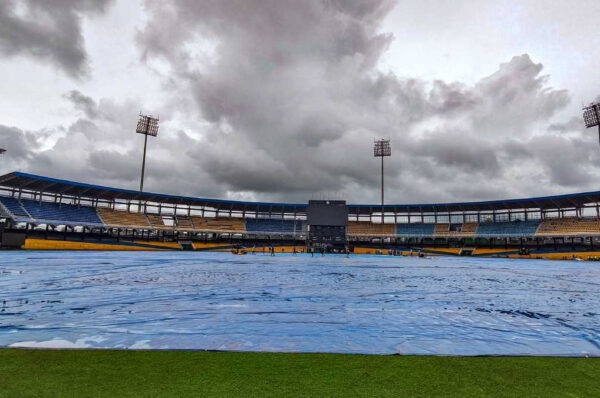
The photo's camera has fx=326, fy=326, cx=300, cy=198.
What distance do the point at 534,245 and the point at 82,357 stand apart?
7788 centimetres

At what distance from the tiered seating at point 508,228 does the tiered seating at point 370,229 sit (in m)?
18.9

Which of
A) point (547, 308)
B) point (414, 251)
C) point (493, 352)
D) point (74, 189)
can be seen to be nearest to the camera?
point (493, 352)

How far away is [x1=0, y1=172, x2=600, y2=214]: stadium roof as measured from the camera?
53156mm

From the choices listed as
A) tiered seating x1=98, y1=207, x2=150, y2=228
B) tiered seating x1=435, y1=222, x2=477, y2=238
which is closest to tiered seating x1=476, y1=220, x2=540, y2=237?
tiered seating x1=435, y1=222, x2=477, y2=238

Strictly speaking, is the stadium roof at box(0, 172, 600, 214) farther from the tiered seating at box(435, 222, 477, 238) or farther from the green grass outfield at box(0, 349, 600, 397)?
the green grass outfield at box(0, 349, 600, 397)

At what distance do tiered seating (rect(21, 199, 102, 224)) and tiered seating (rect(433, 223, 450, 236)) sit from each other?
70.0 metres

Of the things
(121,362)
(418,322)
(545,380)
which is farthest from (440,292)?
(121,362)

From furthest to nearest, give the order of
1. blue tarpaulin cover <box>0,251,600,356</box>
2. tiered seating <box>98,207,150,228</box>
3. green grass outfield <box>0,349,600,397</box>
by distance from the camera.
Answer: tiered seating <box>98,207,150,228</box> → blue tarpaulin cover <box>0,251,600,356</box> → green grass outfield <box>0,349,600,397</box>

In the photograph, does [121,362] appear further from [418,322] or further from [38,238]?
[38,238]

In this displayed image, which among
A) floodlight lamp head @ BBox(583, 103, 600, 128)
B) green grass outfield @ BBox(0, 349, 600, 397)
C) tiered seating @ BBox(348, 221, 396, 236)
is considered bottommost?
green grass outfield @ BBox(0, 349, 600, 397)

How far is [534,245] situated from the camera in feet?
211

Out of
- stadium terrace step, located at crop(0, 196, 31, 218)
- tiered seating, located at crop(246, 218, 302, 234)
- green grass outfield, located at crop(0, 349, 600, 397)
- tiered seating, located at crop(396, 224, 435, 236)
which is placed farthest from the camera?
tiered seating, located at crop(246, 218, 302, 234)

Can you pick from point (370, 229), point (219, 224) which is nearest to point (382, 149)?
point (370, 229)

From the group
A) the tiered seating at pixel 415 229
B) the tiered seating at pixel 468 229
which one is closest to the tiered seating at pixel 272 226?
the tiered seating at pixel 415 229
